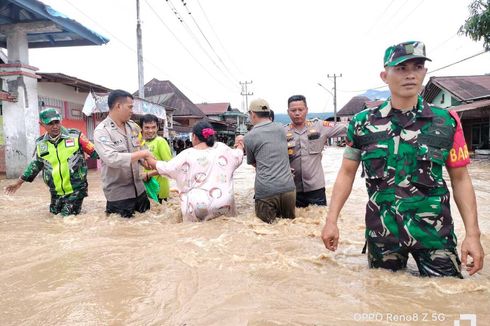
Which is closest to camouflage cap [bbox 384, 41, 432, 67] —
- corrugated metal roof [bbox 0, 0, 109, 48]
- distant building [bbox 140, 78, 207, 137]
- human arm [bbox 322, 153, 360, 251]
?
human arm [bbox 322, 153, 360, 251]

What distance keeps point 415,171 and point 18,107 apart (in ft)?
35.6

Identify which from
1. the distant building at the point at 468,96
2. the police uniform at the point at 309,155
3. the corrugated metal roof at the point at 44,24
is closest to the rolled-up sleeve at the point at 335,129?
the police uniform at the point at 309,155

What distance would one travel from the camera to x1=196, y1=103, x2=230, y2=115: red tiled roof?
4654cm

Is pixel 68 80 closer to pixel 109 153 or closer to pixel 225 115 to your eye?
pixel 109 153

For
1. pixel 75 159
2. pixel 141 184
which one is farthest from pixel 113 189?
pixel 75 159

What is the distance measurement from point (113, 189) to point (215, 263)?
2.14 metres

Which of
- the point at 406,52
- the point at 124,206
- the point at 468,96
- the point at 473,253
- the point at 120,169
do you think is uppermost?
the point at 468,96

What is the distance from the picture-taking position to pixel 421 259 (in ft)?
7.40

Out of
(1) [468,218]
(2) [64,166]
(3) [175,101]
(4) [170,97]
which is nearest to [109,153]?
(2) [64,166]

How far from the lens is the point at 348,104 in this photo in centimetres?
5381

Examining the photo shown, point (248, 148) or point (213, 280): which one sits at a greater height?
point (248, 148)

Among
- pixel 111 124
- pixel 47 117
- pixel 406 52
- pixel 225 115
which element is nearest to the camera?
pixel 406 52

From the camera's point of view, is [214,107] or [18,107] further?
[214,107]

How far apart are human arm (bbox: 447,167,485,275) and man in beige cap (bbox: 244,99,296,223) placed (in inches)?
88.4
